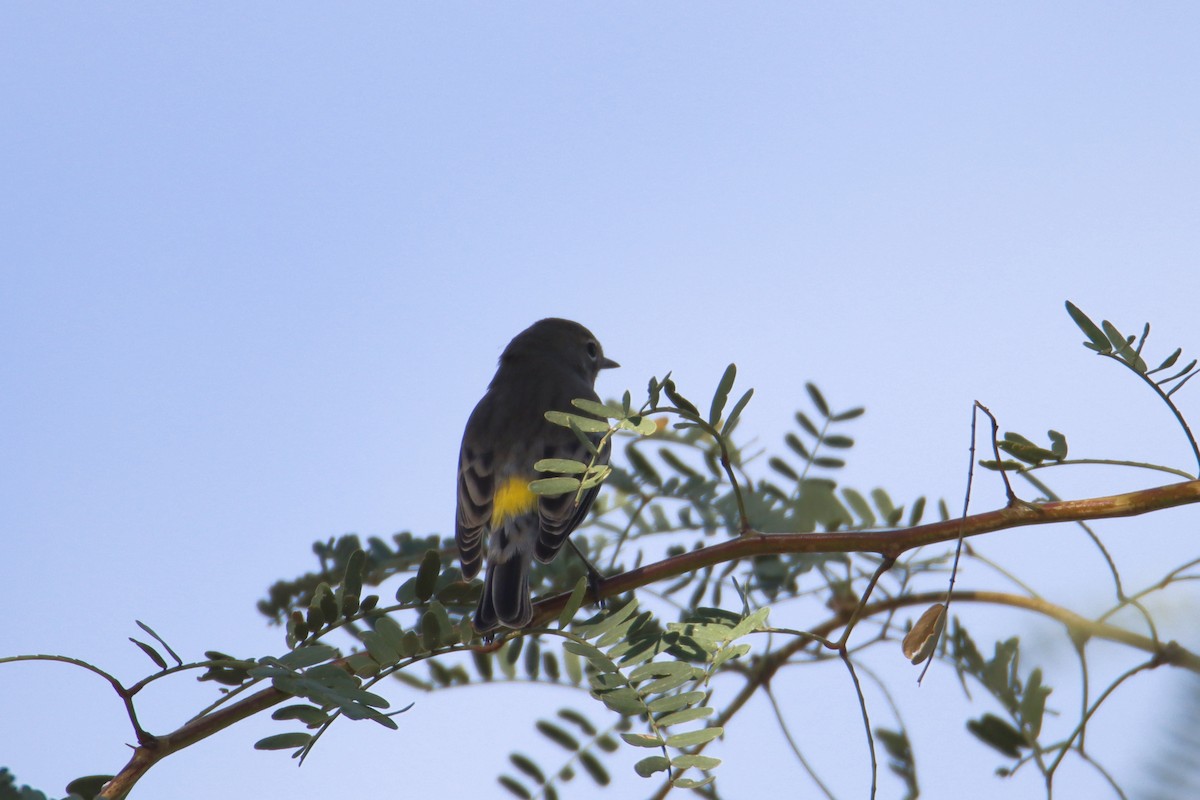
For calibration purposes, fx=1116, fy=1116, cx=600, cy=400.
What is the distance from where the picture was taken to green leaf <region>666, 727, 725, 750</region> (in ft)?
5.62

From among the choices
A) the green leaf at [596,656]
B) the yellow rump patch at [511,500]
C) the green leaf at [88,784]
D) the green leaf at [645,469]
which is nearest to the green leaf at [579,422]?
the green leaf at [596,656]

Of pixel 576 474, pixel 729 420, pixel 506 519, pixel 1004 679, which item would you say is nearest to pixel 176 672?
pixel 576 474

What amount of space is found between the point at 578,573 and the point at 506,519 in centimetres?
67

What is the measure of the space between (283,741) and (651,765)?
1.95 ft

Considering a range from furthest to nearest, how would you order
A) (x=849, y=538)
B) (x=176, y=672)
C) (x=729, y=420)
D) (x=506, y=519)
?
(x=506, y=519) → (x=729, y=420) → (x=849, y=538) → (x=176, y=672)

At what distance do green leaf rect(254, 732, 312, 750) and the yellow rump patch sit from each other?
6.26 feet

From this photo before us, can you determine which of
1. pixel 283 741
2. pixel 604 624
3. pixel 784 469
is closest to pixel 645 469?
pixel 784 469

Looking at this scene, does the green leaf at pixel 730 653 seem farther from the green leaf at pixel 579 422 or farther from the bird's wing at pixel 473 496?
the bird's wing at pixel 473 496

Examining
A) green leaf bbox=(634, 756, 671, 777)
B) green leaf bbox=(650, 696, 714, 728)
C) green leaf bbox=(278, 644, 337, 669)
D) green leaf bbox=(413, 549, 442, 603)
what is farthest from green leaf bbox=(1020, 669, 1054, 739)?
green leaf bbox=(278, 644, 337, 669)

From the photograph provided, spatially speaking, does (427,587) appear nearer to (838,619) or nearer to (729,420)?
(729,420)

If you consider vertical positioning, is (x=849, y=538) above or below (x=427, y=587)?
below

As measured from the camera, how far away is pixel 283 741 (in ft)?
5.91

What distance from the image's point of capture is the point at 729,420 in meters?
1.97

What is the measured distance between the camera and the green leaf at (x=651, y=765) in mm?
1712
